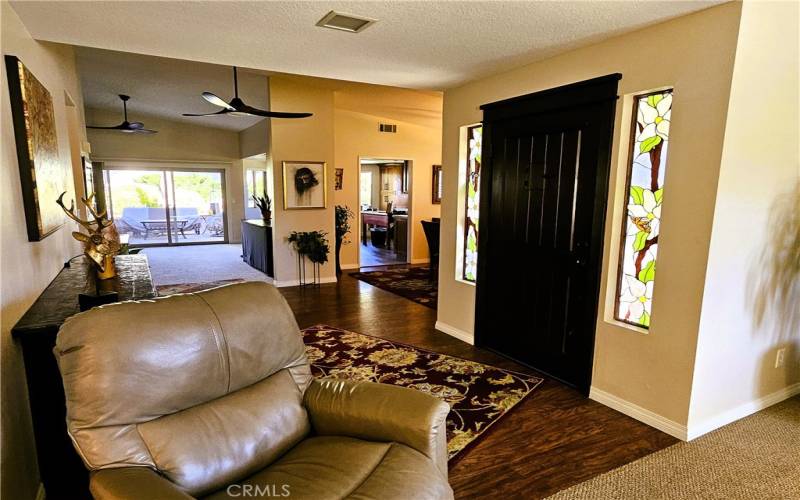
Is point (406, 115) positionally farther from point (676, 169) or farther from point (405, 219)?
point (676, 169)

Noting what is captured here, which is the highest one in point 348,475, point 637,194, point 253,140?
point 253,140

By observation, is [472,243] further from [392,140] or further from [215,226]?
[215,226]

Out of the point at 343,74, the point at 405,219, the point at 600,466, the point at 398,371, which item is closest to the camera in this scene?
the point at 600,466

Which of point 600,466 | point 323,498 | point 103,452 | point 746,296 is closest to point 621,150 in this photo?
point 746,296

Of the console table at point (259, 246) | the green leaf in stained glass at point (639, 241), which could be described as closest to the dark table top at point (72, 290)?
the green leaf in stained glass at point (639, 241)

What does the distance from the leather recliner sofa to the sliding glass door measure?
31.8 feet

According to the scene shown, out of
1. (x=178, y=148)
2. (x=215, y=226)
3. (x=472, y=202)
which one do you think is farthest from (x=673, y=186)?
(x=215, y=226)

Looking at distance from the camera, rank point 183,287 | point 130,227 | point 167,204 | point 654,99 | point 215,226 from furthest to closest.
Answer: point 215,226
point 167,204
point 130,227
point 183,287
point 654,99

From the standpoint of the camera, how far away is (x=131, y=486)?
116cm

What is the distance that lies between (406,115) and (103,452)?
7.00 meters

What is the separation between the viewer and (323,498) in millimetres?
1312

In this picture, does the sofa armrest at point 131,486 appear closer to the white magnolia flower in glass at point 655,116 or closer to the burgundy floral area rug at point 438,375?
the burgundy floral area rug at point 438,375

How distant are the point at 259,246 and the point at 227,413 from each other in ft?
19.8

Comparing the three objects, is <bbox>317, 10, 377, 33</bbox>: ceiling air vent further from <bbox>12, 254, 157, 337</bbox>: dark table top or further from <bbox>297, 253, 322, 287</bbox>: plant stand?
<bbox>297, 253, 322, 287</bbox>: plant stand
